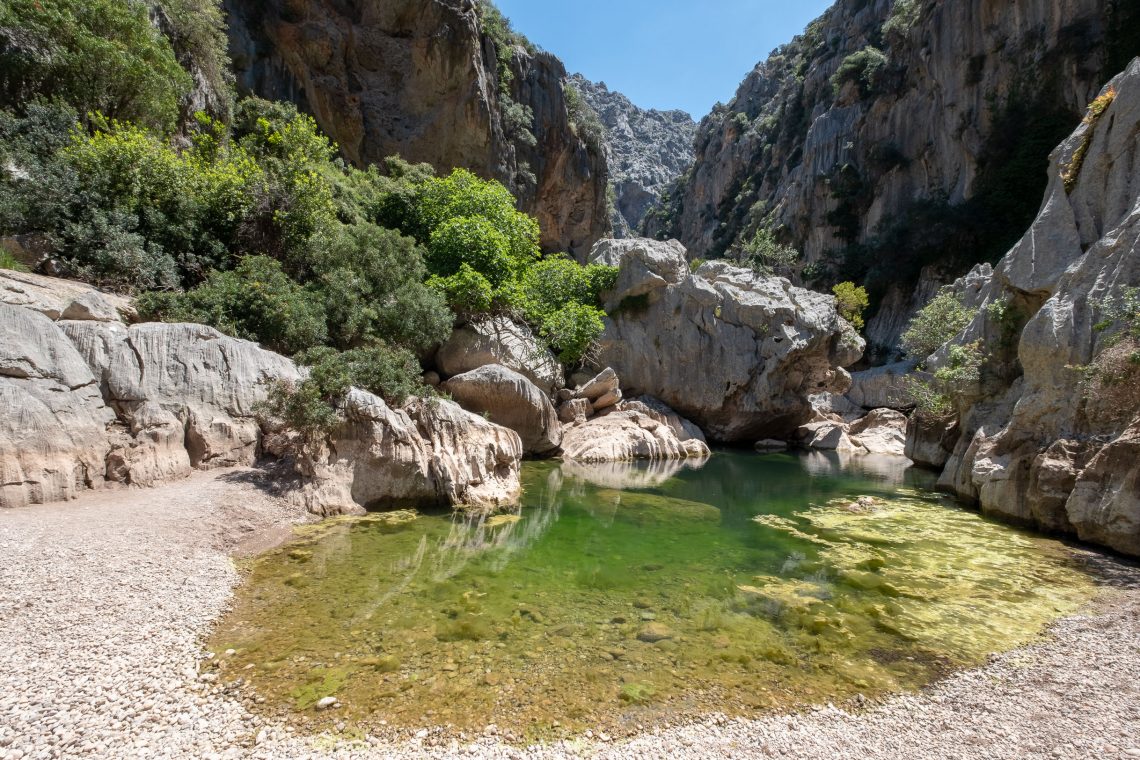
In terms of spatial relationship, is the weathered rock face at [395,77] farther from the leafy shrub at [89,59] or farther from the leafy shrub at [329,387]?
the leafy shrub at [329,387]

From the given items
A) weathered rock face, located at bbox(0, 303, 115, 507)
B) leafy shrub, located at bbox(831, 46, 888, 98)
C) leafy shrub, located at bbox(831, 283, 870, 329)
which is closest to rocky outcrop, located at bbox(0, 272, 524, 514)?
weathered rock face, located at bbox(0, 303, 115, 507)

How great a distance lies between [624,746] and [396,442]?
29.8 ft

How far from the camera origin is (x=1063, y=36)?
37781mm

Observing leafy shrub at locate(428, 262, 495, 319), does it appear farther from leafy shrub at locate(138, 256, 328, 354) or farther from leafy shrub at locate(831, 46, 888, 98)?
leafy shrub at locate(831, 46, 888, 98)

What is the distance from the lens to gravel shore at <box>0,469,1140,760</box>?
4.36 metres


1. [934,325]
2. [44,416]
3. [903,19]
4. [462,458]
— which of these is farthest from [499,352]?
[903,19]

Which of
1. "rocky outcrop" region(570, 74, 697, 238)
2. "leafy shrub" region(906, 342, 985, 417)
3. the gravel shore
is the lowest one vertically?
the gravel shore

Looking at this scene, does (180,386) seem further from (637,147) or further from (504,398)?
(637,147)

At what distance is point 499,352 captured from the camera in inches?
853

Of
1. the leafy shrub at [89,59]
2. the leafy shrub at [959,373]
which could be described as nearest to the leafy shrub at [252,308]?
the leafy shrub at [89,59]

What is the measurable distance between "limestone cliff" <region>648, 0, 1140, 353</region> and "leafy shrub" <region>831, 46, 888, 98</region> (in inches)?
5.9

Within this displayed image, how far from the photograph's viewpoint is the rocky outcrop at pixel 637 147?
4904 inches

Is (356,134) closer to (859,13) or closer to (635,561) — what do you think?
(635,561)

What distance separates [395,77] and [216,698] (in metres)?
37.2
